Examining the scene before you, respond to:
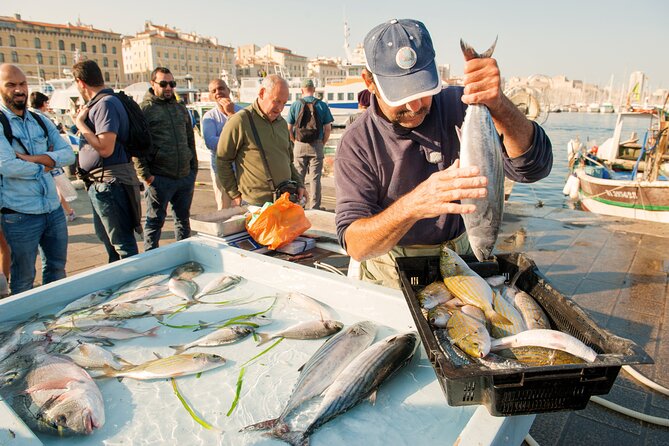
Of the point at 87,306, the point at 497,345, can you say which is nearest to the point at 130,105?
the point at 87,306

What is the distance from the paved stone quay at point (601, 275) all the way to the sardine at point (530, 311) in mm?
1227

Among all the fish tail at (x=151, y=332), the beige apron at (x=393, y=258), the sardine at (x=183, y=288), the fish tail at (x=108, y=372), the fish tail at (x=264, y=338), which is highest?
the beige apron at (x=393, y=258)

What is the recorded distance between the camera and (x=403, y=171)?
227 centimetres

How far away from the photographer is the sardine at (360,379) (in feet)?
5.10

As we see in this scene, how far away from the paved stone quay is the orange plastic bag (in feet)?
8.60

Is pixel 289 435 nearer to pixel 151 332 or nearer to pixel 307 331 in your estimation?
pixel 307 331

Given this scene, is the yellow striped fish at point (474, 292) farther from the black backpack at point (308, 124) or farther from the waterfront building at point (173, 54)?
the waterfront building at point (173, 54)

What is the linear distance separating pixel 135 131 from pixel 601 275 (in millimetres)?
5932

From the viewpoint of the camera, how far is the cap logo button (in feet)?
6.44

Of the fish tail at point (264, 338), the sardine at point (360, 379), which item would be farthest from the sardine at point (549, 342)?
the fish tail at point (264, 338)

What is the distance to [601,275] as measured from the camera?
5340mm

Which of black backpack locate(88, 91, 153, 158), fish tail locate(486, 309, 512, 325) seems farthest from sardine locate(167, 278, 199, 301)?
black backpack locate(88, 91, 153, 158)

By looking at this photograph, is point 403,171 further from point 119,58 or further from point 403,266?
point 119,58

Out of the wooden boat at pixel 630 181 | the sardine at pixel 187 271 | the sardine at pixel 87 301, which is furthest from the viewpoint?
the wooden boat at pixel 630 181
